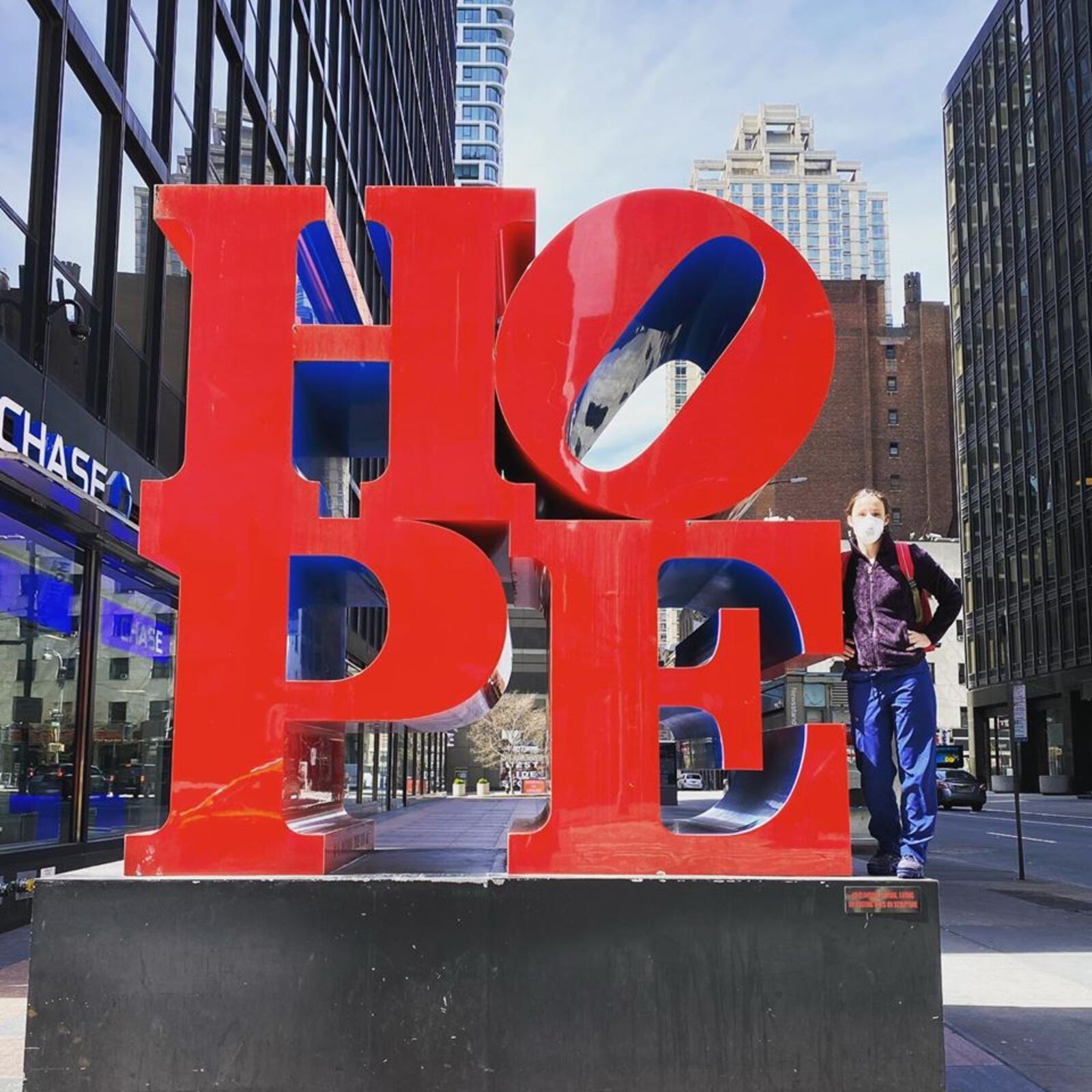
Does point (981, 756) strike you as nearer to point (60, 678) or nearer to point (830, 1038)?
point (60, 678)

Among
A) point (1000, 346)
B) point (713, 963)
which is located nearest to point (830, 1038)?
point (713, 963)

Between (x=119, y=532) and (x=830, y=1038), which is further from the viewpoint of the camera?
(x=119, y=532)

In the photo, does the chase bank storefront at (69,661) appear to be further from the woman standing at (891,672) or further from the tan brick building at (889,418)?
the tan brick building at (889,418)

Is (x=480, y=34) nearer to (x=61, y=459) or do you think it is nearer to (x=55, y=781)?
(x=61, y=459)

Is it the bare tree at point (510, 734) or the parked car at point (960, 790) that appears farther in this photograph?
the bare tree at point (510, 734)

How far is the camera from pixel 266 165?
20344 millimetres

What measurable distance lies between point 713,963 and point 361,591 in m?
2.21

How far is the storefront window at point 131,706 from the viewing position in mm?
13172

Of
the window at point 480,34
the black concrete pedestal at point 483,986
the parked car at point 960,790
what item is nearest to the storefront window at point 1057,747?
the parked car at point 960,790

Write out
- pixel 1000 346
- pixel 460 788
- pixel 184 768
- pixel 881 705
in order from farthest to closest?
pixel 1000 346, pixel 460 788, pixel 881 705, pixel 184 768

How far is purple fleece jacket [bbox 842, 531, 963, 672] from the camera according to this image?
4.74 m

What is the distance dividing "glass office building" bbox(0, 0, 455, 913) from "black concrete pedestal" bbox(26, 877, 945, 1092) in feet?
10.3

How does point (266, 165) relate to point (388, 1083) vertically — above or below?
above

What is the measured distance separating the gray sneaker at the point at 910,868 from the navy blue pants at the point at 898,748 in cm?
7
